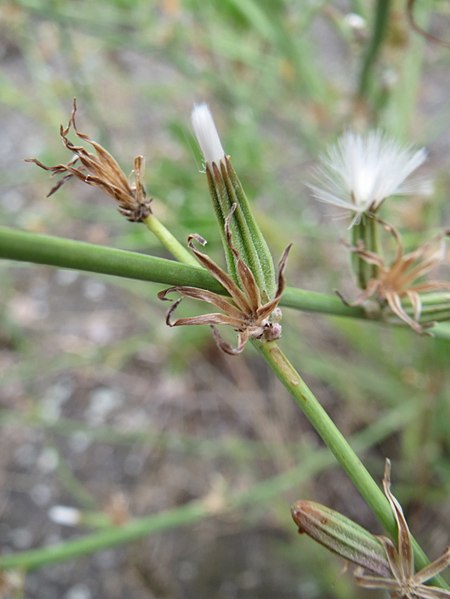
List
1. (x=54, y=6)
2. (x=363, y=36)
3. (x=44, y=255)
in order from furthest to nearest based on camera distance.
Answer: (x=54, y=6) < (x=363, y=36) < (x=44, y=255)

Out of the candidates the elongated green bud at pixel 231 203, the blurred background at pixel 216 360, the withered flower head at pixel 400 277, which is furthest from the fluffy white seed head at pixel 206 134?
the blurred background at pixel 216 360

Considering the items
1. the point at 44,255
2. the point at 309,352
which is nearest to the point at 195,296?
the point at 44,255

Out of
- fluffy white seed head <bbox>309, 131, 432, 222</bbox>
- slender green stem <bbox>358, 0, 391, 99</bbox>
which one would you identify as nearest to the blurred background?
slender green stem <bbox>358, 0, 391, 99</bbox>

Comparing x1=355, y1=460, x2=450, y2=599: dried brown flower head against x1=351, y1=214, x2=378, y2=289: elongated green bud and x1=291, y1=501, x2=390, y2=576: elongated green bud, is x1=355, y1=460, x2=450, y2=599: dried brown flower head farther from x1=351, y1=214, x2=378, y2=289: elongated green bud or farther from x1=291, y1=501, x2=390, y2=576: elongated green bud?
x1=351, y1=214, x2=378, y2=289: elongated green bud

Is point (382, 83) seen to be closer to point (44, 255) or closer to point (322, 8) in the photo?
point (322, 8)

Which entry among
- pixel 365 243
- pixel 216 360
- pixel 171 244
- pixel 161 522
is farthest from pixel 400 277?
pixel 216 360

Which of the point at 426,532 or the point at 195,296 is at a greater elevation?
the point at 195,296

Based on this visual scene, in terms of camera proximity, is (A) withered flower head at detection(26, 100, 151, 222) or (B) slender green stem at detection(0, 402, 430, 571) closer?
(A) withered flower head at detection(26, 100, 151, 222)
